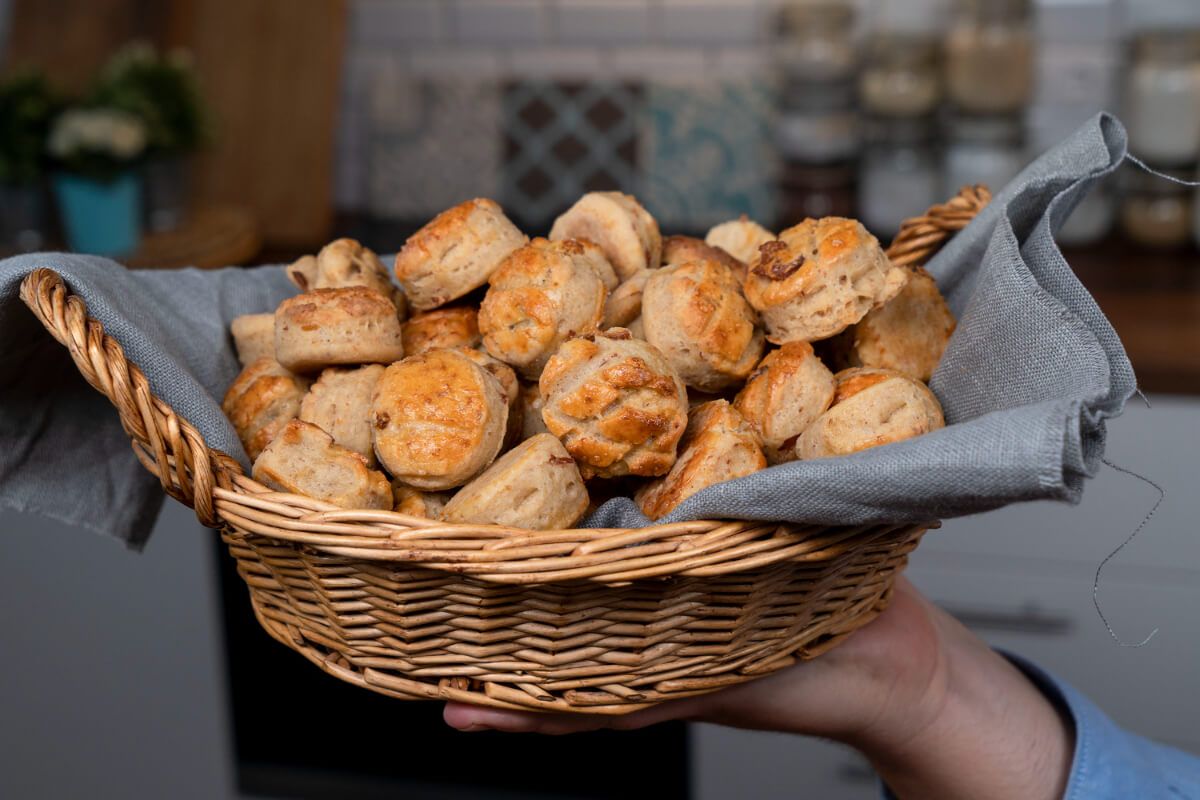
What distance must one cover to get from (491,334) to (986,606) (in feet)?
3.79

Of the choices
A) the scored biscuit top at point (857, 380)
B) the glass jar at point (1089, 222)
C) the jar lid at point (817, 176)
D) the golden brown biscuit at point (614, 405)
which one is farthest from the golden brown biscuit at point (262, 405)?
the glass jar at point (1089, 222)

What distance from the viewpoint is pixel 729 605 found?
807 millimetres

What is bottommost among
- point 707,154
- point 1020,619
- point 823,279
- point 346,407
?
point 1020,619

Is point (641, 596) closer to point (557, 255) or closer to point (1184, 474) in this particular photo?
point (557, 255)

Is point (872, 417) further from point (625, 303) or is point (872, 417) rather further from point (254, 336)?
point (254, 336)

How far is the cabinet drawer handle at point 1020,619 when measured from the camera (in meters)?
1.81

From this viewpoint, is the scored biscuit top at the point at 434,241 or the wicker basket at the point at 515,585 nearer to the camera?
the wicker basket at the point at 515,585

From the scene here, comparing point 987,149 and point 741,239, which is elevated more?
point 741,239

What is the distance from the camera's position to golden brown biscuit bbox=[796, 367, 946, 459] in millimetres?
858

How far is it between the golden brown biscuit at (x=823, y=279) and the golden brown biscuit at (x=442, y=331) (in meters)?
0.25

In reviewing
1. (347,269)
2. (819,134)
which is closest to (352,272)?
(347,269)

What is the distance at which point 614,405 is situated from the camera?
2.82 feet

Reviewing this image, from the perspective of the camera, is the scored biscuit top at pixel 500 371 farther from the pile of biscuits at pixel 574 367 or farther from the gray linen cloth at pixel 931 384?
the gray linen cloth at pixel 931 384

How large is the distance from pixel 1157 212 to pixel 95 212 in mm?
1969
